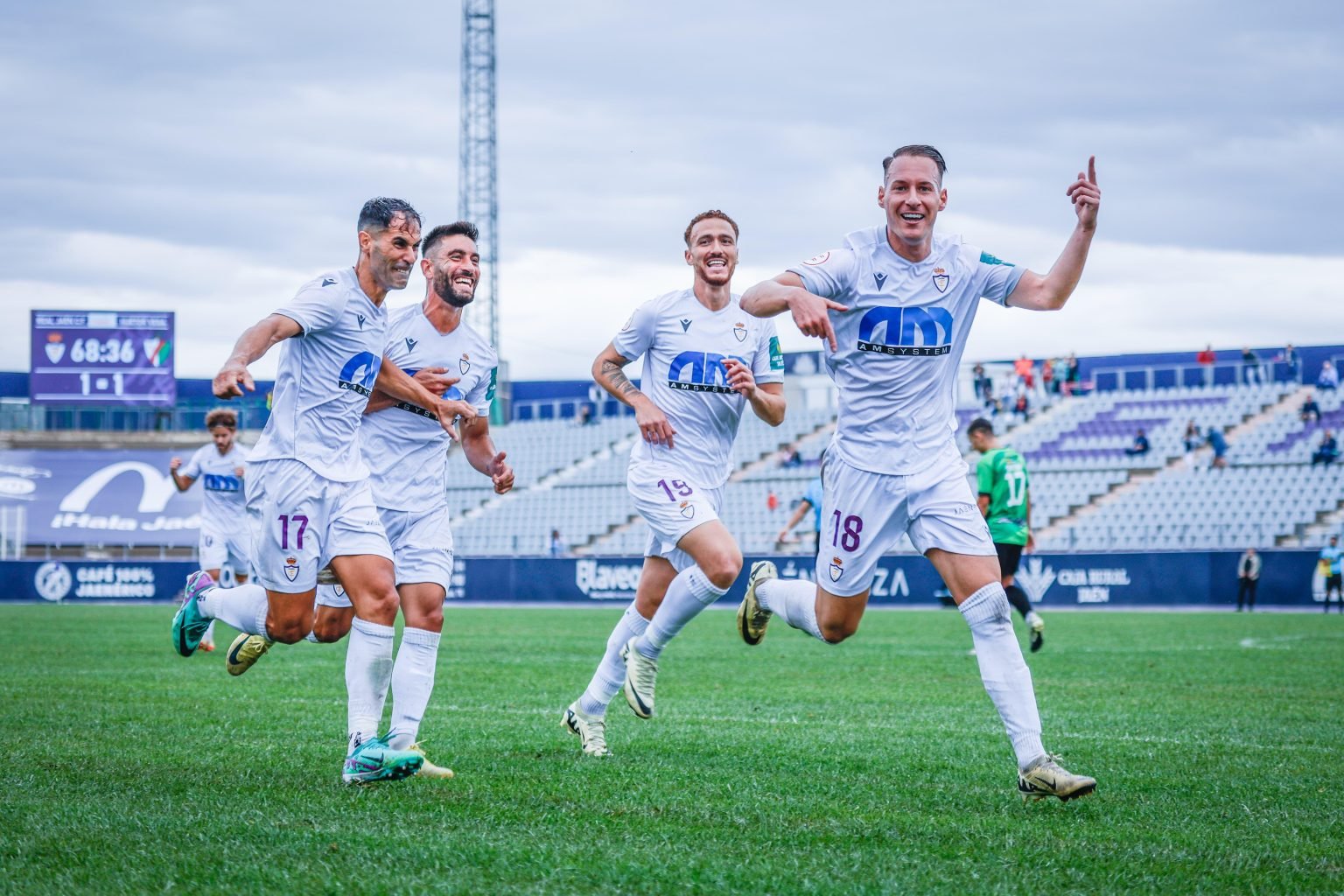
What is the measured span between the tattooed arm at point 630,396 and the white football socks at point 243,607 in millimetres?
2171

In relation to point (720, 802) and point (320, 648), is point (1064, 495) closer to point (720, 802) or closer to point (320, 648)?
point (320, 648)

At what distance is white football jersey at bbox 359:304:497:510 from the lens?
7.11 metres

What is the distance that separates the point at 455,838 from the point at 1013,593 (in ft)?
38.7

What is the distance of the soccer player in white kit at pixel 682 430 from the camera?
7730mm

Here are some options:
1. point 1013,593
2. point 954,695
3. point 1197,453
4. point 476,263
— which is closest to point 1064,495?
point 1197,453

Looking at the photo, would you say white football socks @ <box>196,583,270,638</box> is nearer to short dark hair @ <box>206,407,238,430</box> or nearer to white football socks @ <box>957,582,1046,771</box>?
white football socks @ <box>957,582,1046,771</box>

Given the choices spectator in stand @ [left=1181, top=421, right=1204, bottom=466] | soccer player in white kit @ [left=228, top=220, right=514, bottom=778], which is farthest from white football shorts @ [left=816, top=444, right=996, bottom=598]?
spectator in stand @ [left=1181, top=421, right=1204, bottom=466]

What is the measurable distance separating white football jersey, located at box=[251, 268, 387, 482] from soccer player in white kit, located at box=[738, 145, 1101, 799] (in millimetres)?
1834

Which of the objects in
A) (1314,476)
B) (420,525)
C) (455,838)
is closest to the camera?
(455,838)

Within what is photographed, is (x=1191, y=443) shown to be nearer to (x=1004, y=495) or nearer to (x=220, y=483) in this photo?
(x=1004, y=495)

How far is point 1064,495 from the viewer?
1550 inches

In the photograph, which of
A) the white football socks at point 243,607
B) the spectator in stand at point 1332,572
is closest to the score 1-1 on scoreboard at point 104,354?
the spectator in stand at point 1332,572

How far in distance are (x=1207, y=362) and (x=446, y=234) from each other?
4261 cm

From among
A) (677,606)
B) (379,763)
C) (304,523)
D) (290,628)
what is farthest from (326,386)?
(677,606)
